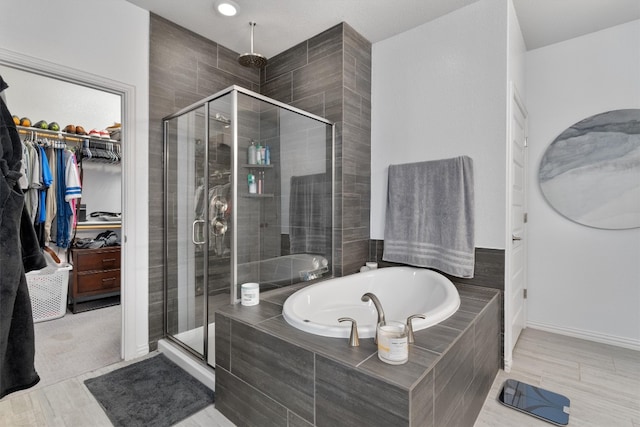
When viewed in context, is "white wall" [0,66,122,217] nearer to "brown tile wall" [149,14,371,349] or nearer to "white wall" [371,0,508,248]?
"brown tile wall" [149,14,371,349]

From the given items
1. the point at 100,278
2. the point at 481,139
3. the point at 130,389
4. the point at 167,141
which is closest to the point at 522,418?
the point at 481,139

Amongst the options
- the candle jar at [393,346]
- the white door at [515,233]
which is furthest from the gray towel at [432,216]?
the candle jar at [393,346]

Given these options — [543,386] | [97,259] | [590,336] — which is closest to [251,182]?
[543,386]

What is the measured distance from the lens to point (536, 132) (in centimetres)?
290

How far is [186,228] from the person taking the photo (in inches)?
94.6

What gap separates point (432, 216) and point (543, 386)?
1.30 metres

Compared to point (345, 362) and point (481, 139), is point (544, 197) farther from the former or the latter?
point (345, 362)

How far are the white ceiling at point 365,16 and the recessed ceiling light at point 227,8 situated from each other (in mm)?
44

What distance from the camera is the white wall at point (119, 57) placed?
1915 millimetres

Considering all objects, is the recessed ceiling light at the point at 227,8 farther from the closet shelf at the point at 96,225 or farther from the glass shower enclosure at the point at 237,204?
the closet shelf at the point at 96,225

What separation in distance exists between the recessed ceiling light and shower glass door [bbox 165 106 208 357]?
79 centimetres

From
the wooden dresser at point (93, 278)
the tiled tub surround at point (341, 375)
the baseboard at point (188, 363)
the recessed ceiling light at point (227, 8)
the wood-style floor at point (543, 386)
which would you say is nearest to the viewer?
the tiled tub surround at point (341, 375)

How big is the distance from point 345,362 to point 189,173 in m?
1.81

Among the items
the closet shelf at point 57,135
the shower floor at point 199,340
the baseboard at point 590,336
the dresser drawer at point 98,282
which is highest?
the closet shelf at point 57,135
